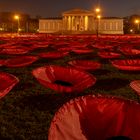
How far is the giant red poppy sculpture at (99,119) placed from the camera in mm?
3193

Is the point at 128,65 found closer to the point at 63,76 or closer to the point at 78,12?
the point at 63,76

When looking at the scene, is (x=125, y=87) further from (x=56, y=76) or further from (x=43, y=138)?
(x=43, y=138)

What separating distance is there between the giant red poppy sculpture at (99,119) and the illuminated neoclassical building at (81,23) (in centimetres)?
9562

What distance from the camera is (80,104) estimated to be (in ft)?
11.2

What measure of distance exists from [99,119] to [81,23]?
9854cm

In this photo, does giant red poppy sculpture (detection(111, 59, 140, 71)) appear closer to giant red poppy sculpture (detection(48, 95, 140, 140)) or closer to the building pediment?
giant red poppy sculpture (detection(48, 95, 140, 140))

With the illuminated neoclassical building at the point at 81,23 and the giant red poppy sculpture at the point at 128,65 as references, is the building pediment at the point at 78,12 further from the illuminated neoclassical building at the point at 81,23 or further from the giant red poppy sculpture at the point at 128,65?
the giant red poppy sculpture at the point at 128,65

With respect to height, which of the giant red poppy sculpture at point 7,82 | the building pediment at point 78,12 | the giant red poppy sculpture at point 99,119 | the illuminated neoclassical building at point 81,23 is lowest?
the giant red poppy sculpture at point 99,119

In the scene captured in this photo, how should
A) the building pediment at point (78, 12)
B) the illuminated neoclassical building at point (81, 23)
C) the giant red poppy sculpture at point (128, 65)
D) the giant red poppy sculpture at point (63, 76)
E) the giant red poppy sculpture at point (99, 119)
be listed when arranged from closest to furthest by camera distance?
the giant red poppy sculpture at point (99, 119) → the giant red poppy sculpture at point (63, 76) → the giant red poppy sculpture at point (128, 65) → the building pediment at point (78, 12) → the illuminated neoclassical building at point (81, 23)

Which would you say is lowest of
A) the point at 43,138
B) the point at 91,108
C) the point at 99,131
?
the point at 43,138

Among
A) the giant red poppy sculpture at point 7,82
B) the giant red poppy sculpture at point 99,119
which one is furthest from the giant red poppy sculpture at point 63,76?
the giant red poppy sculpture at point 99,119

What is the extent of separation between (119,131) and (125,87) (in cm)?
381

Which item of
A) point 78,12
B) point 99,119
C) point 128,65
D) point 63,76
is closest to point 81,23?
point 78,12

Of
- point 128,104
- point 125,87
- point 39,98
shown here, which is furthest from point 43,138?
point 125,87
